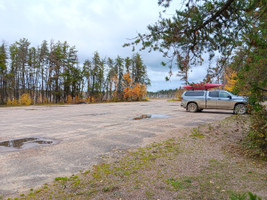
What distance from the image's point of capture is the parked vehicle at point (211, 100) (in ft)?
45.2

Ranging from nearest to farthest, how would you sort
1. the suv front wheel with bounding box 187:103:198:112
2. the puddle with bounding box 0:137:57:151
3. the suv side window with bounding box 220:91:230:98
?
1. the puddle with bounding box 0:137:57:151
2. the suv side window with bounding box 220:91:230:98
3. the suv front wheel with bounding box 187:103:198:112

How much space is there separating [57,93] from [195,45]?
4648cm

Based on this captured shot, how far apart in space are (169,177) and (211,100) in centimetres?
1264

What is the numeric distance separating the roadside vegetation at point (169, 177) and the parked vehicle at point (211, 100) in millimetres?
10067

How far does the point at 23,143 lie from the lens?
5.83m

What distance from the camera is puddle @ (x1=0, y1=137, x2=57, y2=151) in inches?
212

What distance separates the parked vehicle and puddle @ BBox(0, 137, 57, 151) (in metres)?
12.1

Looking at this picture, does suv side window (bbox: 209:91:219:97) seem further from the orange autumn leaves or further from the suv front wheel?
the orange autumn leaves

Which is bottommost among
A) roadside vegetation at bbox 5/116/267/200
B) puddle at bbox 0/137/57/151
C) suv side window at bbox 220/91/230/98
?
roadside vegetation at bbox 5/116/267/200

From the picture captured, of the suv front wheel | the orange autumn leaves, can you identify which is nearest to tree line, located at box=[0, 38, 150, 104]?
the orange autumn leaves

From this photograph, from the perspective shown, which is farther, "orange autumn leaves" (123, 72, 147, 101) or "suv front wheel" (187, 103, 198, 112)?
"orange autumn leaves" (123, 72, 147, 101)

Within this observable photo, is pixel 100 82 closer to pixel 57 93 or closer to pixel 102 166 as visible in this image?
pixel 57 93

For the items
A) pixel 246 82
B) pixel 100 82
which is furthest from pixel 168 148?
pixel 100 82

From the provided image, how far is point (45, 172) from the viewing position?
363cm
